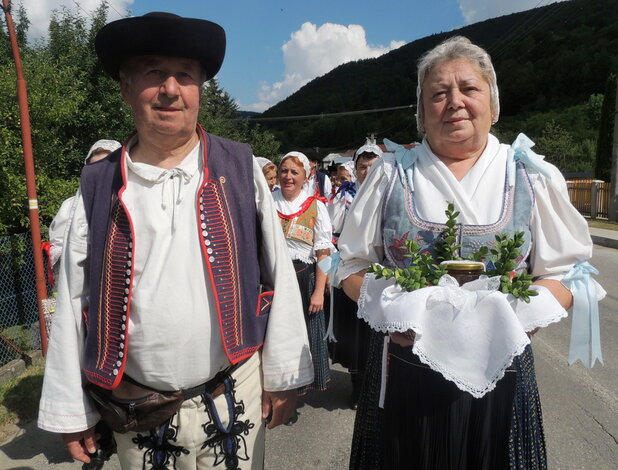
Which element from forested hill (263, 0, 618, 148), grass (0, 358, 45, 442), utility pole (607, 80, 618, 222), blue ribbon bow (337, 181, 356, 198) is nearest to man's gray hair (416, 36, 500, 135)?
blue ribbon bow (337, 181, 356, 198)

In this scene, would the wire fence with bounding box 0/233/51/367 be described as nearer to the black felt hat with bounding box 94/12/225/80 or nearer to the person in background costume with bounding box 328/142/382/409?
the person in background costume with bounding box 328/142/382/409

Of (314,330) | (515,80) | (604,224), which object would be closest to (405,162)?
(314,330)

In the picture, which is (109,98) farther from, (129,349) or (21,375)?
(129,349)

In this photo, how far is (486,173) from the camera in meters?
1.72

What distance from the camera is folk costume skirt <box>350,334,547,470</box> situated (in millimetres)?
1604

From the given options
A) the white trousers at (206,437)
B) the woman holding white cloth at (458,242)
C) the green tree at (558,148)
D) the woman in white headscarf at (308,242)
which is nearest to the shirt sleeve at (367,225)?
the woman holding white cloth at (458,242)

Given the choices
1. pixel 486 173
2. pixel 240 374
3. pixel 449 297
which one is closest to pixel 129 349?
pixel 240 374

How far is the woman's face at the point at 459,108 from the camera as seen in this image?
1.71 meters

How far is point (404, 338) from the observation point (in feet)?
5.16

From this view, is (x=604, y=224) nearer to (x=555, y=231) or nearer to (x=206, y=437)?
(x=555, y=231)

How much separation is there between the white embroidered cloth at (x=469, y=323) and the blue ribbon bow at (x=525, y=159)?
0.46 meters

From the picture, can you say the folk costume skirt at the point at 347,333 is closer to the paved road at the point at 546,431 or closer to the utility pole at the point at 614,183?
the paved road at the point at 546,431

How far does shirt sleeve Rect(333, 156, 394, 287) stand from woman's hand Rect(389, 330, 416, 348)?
36 centimetres

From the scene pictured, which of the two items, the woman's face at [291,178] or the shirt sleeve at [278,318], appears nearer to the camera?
the shirt sleeve at [278,318]
